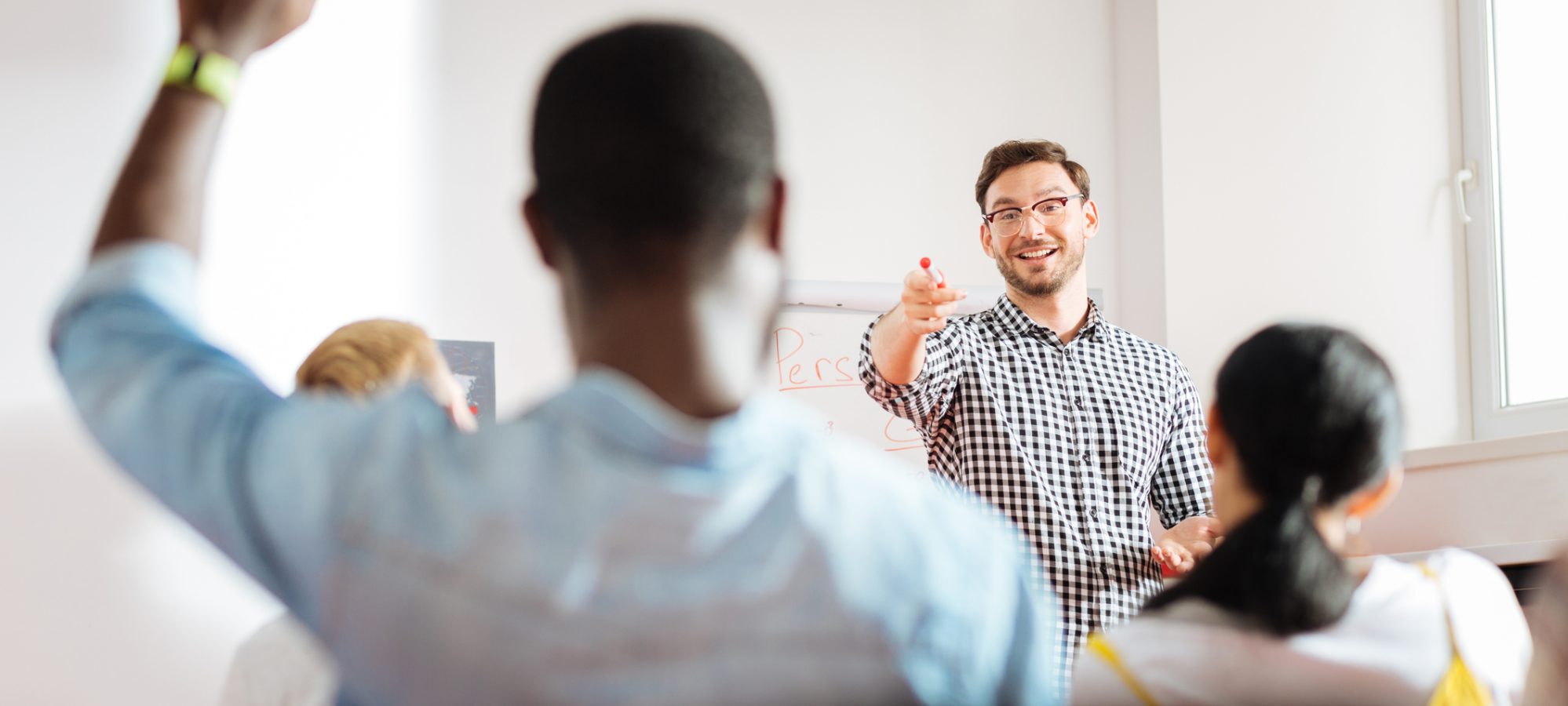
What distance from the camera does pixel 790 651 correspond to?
0.57m

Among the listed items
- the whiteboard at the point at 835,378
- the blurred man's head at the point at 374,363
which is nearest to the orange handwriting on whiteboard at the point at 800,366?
the whiteboard at the point at 835,378

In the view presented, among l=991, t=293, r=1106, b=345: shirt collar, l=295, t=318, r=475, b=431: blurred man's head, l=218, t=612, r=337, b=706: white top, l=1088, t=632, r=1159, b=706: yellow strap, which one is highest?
l=991, t=293, r=1106, b=345: shirt collar

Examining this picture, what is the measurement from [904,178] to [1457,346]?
1.47m

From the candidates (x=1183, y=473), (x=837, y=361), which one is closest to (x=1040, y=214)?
(x=1183, y=473)

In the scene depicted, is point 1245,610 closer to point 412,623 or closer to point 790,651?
point 790,651

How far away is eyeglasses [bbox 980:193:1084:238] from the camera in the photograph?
2436mm

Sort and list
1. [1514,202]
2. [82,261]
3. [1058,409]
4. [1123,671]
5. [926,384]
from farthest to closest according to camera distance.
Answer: [1514,202]
[1058,409]
[926,384]
[82,261]
[1123,671]

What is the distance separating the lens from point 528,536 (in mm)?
571

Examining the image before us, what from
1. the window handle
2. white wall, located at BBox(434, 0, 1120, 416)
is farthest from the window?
white wall, located at BBox(434, 0, 1120, 416)

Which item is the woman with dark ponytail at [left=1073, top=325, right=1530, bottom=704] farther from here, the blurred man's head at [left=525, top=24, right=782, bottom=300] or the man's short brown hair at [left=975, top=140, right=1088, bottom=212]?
the man's short brown hair at [left=975, top=140, right=1088, bottom=212]

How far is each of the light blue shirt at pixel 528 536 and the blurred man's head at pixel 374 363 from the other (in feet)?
1.85

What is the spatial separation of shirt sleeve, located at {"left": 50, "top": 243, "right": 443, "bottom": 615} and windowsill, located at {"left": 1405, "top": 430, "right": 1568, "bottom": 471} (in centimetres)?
251

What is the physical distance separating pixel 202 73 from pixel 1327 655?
84 cm

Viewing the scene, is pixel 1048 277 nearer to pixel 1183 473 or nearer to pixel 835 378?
pixel 1183 473
